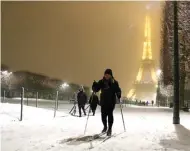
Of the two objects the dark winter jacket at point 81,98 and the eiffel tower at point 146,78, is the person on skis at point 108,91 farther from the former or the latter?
the eiffel tower at point 146,78

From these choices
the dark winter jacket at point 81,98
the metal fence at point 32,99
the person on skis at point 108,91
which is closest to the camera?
the person on skis at point 108,91

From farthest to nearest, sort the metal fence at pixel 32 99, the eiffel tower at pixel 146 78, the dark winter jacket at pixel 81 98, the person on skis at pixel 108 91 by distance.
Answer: the eiffel tower at pixel 146 78, the metal fence at pixel 32 99, the dark winter jacket at pixel 81 98, the person on skis at pixel 108 91

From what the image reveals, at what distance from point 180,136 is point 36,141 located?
3.91 meters

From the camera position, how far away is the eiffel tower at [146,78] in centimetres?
13975

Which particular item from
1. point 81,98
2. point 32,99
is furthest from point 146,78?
point 81,98

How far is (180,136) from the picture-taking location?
10430 millimetres

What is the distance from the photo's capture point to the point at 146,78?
143250 millimetres

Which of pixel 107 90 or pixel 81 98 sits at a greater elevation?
pixel 107 90

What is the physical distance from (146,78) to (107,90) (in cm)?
13397

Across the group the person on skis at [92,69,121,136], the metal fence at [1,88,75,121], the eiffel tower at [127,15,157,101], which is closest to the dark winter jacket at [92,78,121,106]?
the person on skis at [92,69,121,136]

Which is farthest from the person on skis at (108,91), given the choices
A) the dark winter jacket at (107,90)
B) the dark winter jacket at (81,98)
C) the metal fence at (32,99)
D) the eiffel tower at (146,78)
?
the eiffel tower at (146,78)

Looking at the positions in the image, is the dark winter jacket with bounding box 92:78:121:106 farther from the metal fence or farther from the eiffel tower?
the eiffel tower

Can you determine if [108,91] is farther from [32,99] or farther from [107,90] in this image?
[32,99]

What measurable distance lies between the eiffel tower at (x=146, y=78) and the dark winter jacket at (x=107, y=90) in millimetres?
125066
